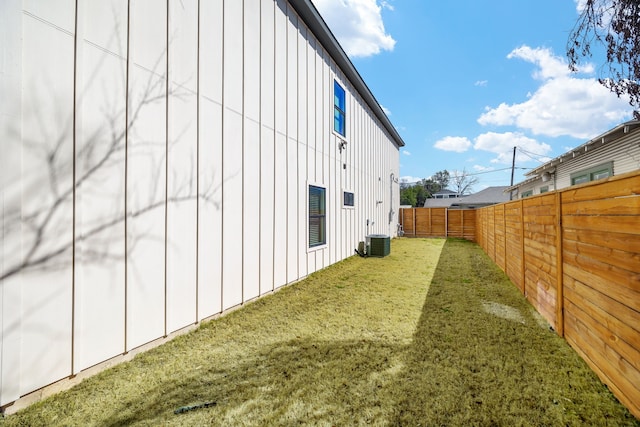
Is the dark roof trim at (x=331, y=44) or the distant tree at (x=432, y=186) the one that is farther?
the distant tree at (x=432, y=186)

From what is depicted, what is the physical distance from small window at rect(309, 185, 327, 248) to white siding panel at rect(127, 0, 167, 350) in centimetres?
362

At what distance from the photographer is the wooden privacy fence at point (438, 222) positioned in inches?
572

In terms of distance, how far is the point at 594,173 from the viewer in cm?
764

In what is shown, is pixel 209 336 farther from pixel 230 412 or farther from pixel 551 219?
pixel 551 219

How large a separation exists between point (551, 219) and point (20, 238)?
16.2 ft

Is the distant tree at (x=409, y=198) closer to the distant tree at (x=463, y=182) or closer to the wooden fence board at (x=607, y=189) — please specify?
the distant tree at (x=463, y=182)

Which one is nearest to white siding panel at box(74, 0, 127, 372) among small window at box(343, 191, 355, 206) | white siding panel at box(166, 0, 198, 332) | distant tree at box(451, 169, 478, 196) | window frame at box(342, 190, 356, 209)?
white siding panel at box(166, 0, 198, 332)

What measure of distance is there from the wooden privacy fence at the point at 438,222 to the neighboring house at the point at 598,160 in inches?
163

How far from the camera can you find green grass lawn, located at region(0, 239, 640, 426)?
1.77 meters

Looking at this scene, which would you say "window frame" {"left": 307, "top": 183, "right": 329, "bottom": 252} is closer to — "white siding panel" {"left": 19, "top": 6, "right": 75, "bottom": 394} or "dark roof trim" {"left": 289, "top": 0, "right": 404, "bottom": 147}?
"dark roof trim" {"left": 289, "top": 0, "right": 404, "bottom": 147}

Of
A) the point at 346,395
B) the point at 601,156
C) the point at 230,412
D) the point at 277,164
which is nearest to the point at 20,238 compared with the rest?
the point at 230,412

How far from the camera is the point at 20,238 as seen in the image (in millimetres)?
1884

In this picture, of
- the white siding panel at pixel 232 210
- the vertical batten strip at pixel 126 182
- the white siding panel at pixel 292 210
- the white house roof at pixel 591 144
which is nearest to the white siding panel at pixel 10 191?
the vertical batten strip at pixel 126 182

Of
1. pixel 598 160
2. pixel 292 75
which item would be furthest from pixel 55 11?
pixel 598 160
